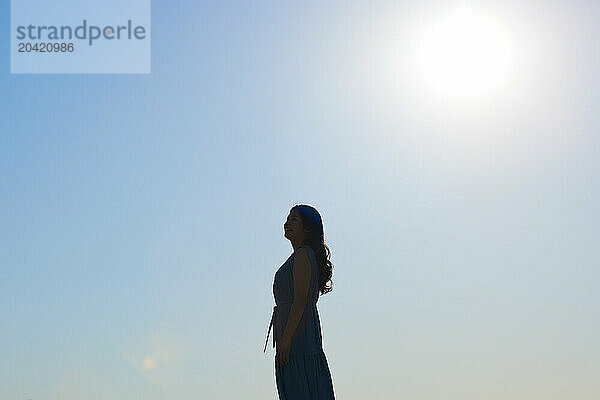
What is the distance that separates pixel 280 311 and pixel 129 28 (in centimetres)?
1719

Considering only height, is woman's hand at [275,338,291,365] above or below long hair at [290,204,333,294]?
below

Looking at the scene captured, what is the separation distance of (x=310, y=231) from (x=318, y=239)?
3.6 inches

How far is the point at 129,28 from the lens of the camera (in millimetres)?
27266

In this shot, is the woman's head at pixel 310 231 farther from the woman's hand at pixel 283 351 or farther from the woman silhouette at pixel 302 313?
the woman's hand at pixel 283 351

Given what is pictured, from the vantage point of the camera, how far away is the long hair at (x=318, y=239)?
10750mm

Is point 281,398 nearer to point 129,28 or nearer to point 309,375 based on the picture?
point 309,375

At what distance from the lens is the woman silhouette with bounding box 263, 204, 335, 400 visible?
35.0 feet

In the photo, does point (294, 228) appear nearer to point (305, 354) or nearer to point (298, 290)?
point (298, 290)

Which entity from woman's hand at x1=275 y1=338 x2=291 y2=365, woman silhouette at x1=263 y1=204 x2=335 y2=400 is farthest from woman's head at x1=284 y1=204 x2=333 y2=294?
woman's hand at x1=275 y1=338 x2=291 y2=365

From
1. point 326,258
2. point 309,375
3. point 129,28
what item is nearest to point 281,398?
point 309,375

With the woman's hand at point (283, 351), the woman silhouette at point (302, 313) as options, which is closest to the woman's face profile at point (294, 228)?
the woman silhouette at point (302, 313)

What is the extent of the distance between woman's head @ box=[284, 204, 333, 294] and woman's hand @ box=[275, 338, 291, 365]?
54 centimetres

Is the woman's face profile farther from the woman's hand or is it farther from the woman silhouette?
the woman's hand

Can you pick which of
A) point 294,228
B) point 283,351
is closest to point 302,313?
point 283,351
